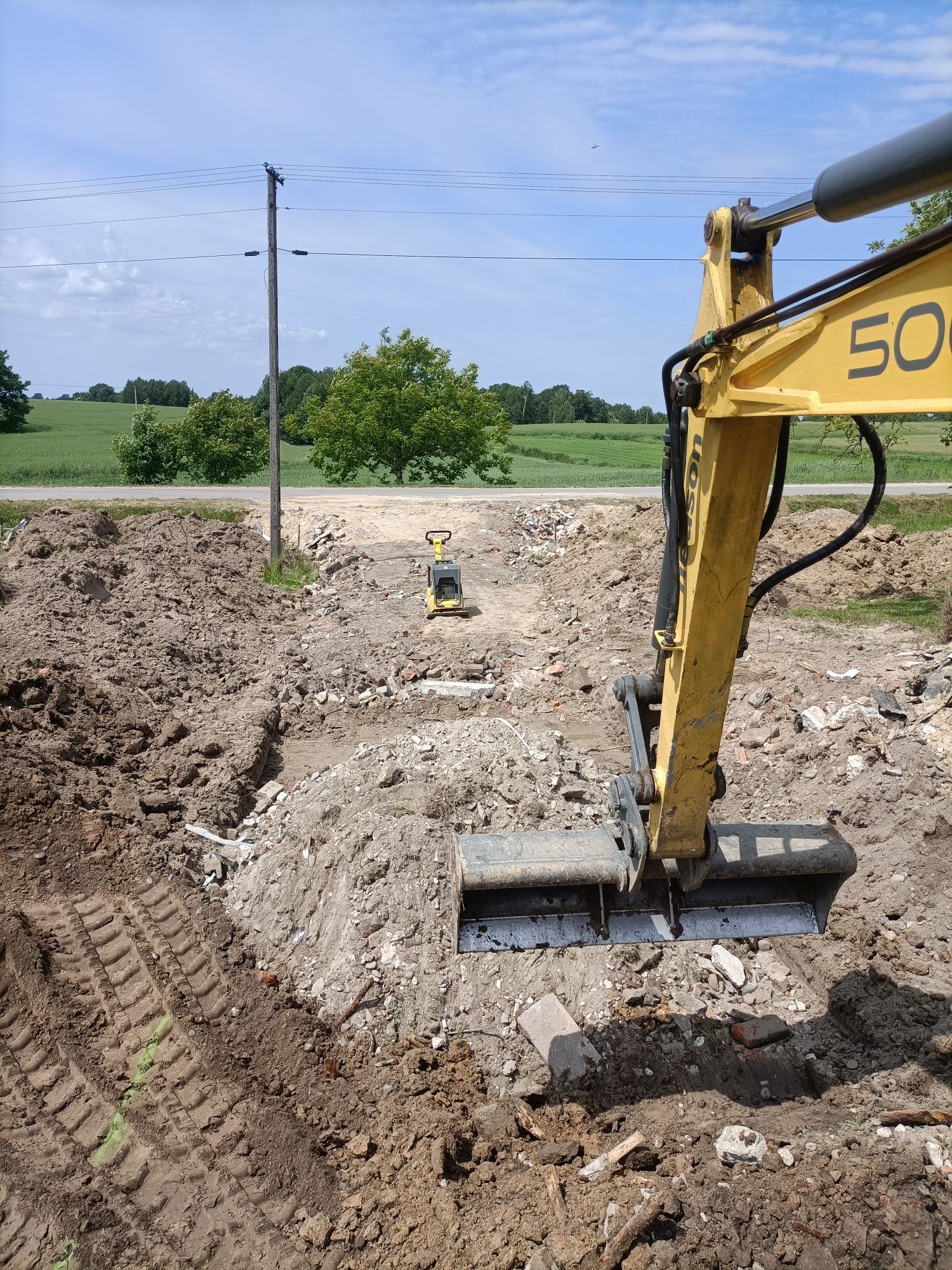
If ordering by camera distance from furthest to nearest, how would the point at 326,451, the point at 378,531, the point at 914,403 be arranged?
the point at 326,451
the point at 378,531
the point at 914,403

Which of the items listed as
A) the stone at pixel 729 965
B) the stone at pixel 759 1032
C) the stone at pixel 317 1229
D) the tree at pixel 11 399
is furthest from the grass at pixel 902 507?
the tree at pixel 11 399

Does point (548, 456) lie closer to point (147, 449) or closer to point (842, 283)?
point (147, 449)

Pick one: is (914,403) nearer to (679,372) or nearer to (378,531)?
(679,372)

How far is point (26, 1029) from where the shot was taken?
16.7 feet

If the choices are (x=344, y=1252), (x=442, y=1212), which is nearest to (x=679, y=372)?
(x=442, y=1212)

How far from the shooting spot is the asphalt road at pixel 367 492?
22156mm

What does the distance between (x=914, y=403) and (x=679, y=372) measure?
4.11 feet

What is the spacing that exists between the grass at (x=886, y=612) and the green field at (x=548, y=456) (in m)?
2.86

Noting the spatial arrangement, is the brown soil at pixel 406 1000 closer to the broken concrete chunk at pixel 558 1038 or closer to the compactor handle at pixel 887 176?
the broken concrete chunk at pixel 558 1038

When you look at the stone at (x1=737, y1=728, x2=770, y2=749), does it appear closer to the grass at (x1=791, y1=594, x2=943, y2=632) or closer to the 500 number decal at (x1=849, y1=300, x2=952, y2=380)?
the grass at (x1=791, y1=594, x2=943, y2=632)

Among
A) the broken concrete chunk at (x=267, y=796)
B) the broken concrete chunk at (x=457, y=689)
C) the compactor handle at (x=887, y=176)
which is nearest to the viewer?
the compactor handle at (x=887, y=176)

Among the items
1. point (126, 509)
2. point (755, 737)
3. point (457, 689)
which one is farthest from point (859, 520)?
point (126, 509)

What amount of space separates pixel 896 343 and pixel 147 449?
31.7 m

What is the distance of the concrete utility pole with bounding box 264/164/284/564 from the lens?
16359 mm
